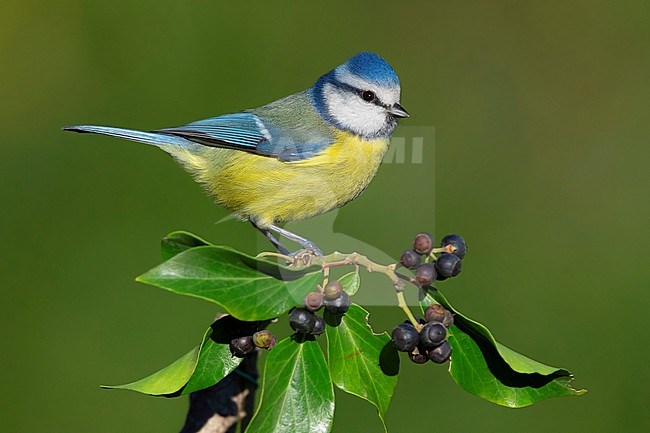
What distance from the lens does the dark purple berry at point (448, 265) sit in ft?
4.42

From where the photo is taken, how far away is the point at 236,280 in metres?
1.22

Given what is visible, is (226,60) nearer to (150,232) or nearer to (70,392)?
(150,232)

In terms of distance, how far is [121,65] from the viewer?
3223mm

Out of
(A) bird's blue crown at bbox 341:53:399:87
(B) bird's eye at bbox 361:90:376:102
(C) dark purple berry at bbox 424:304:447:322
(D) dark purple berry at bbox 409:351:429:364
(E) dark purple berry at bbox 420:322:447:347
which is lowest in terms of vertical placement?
(D) dark purple berry at bbox 409:351:429:364

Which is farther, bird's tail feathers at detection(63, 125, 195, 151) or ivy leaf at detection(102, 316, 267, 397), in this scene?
bird's tail feathers at detection(63, 125, 195, 151)

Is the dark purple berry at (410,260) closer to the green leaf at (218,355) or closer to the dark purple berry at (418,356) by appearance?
the dark purple berry at (418,356)

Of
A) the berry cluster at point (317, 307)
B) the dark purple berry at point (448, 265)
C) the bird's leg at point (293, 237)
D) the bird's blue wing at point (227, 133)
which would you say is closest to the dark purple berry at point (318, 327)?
the berry cluster at point (317, 307)

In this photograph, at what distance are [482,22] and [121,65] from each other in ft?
5.50

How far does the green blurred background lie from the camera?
A: 2797mm

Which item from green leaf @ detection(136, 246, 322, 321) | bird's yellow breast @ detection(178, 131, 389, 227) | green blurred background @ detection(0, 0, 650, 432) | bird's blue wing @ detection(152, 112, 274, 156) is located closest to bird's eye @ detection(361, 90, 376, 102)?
bird's yellow breast @ detection(178, 131, 389, 227)

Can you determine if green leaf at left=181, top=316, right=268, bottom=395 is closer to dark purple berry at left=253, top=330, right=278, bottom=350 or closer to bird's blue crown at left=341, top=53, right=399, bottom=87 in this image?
dark purple berry at left=253, top=330, right=278, bottom=350

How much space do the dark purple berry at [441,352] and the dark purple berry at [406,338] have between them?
4 cm

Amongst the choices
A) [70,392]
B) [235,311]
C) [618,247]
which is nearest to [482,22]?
[618,247]

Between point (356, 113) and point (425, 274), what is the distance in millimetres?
914
